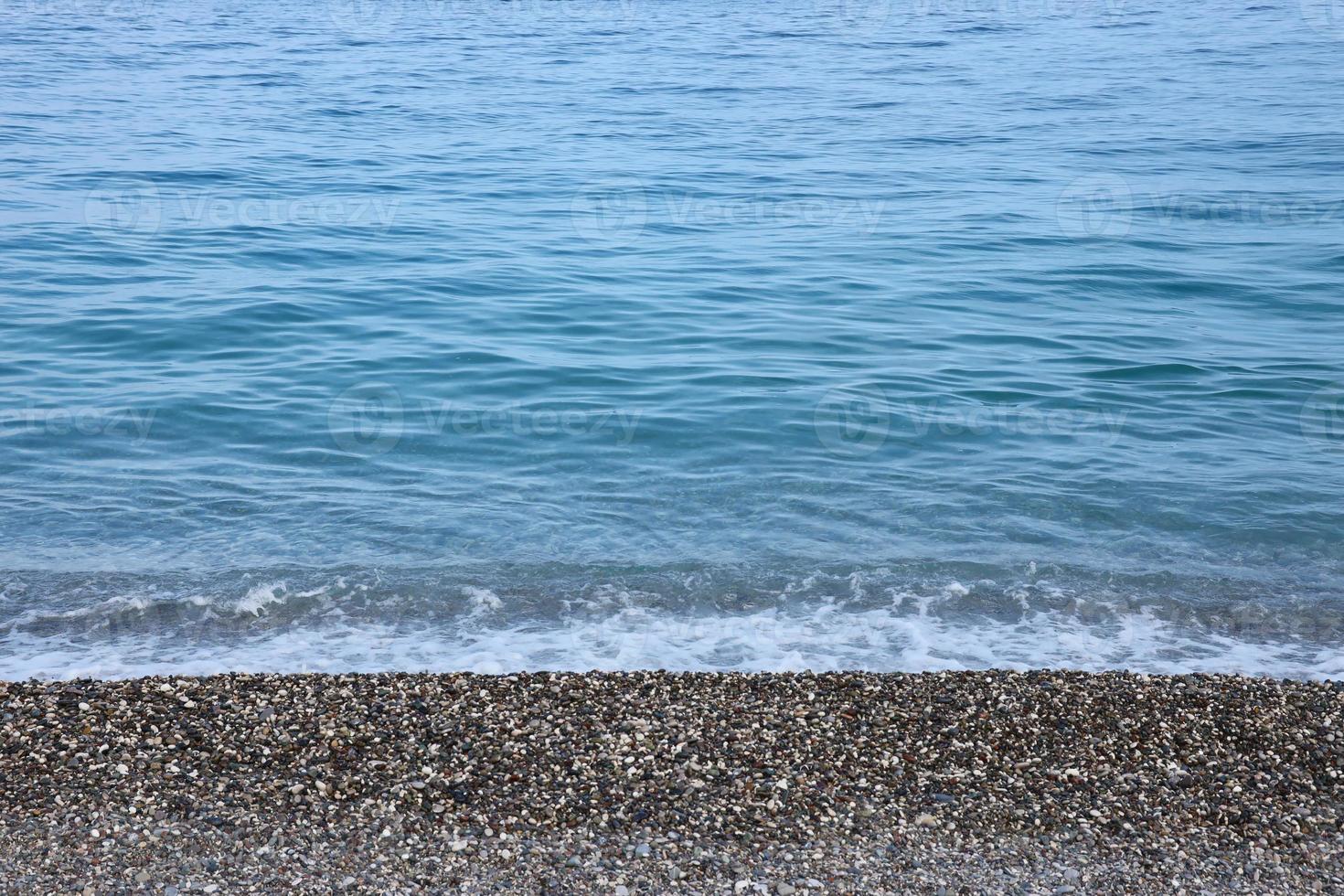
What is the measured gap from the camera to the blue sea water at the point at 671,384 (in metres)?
8.05


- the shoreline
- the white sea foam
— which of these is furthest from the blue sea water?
the shoreline

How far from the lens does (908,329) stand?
51.1 ft

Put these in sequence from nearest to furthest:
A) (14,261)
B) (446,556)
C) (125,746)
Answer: (125,746) → (446,556) → (14,261)

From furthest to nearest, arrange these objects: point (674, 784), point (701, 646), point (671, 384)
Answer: point (671, 384) → point (701, 646) → point (674, 784)

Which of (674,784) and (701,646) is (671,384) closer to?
(701,646)

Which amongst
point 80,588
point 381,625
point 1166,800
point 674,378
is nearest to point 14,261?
point 674,378

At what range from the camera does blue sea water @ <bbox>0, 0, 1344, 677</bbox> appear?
805cm

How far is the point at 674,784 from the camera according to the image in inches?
215

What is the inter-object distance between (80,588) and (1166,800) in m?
6.65

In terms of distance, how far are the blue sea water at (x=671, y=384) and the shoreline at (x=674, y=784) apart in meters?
1.03

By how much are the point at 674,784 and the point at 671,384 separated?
8290 mm

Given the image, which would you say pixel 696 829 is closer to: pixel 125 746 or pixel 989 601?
pixel 125 746

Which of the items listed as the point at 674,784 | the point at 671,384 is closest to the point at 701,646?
the point at 674,784

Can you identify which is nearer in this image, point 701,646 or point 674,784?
point 674,784
